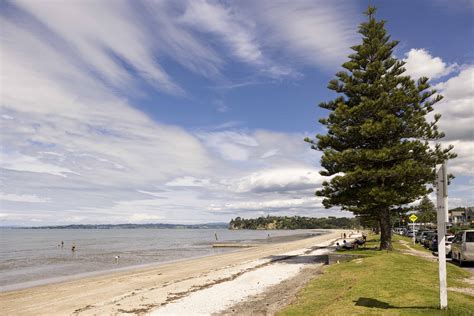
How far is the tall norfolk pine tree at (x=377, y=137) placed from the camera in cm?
2252

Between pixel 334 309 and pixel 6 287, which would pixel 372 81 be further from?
pixel 6 287

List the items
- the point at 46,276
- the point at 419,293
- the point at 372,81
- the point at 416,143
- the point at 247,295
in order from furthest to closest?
the point at 46,276 < the point at 372,81 < the point at 416,143 < the point at 247,295 < the point at 419,293

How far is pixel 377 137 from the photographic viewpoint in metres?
23.9

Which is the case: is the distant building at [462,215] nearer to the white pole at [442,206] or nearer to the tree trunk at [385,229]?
the tree trunk at [385,229]

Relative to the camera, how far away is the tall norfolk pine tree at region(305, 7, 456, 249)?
22.5m

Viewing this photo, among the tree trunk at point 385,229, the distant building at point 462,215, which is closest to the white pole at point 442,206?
the tree trunk at point 385,229

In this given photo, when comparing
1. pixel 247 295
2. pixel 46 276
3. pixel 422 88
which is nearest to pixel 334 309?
pixel 247 295

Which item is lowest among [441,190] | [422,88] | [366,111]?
[441,190]

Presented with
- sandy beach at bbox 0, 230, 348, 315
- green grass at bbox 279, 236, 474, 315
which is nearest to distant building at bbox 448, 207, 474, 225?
green grass at bbox 279, 236, 474, 315

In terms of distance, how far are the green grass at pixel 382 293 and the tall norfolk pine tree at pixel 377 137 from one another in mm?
6227

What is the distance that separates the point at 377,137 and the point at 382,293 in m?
14.3

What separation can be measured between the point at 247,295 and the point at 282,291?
1467 millimetres

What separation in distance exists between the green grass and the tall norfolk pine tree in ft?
20.4

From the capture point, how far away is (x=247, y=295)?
608 inches
